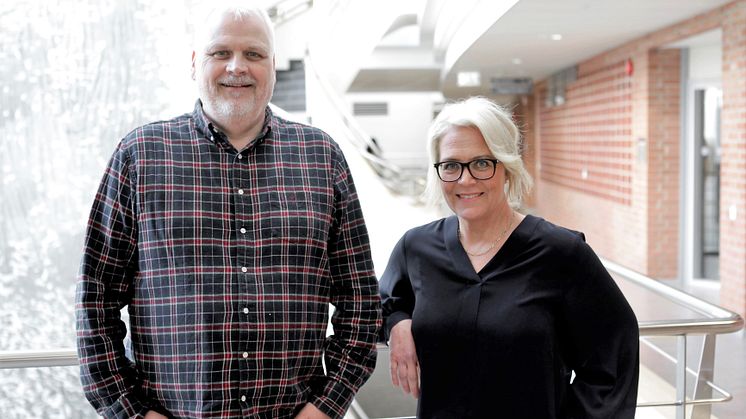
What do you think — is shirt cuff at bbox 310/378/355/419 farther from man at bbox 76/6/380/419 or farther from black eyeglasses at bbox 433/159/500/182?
black eyeglasses at bbox 433/159/500/182

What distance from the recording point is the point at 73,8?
3367 mm

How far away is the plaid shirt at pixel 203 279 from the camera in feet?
5.76

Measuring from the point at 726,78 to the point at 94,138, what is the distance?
6772mm

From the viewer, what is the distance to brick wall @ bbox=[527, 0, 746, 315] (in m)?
7.82

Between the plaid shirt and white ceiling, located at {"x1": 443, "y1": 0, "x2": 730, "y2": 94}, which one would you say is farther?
white ceiling, located at {"x1": 443, "y1": 0, "x2": 730, "y2": 94}

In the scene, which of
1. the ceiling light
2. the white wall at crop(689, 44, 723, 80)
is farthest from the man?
the ceiling light

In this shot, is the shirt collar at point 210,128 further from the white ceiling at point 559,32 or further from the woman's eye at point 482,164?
the white ceiling at point 559,32

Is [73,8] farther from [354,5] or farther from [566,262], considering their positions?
[354,5]

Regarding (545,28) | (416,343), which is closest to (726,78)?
(545,28)

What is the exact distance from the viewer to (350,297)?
1.90 m

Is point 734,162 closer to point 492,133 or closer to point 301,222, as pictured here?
point 492,133

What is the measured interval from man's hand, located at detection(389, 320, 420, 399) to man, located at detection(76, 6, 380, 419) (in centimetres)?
14

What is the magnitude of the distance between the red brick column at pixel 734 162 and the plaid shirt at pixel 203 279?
6.85 metres

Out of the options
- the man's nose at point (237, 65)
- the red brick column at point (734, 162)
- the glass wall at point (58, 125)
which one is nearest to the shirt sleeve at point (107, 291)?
the man's nose at point (237, 65)
